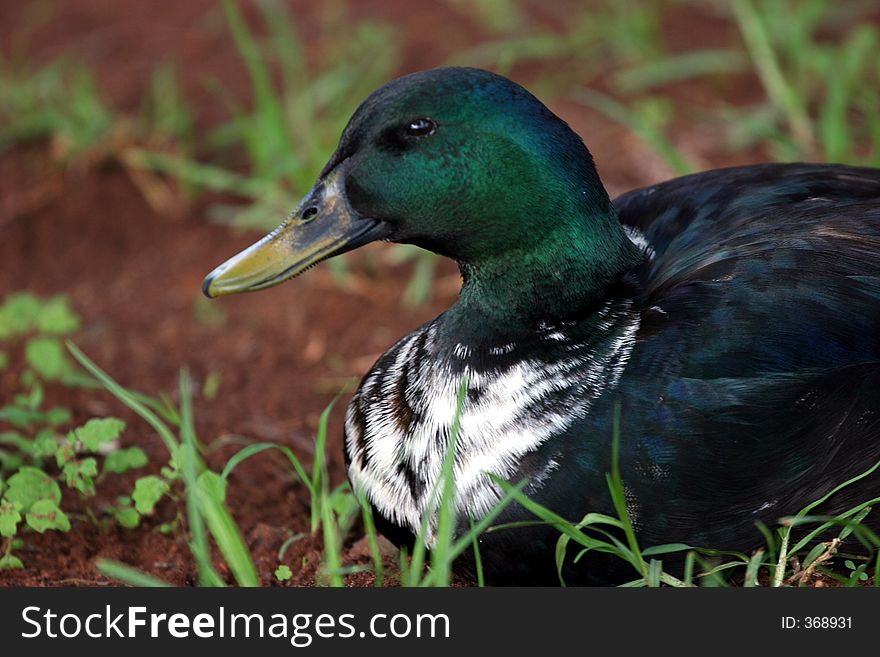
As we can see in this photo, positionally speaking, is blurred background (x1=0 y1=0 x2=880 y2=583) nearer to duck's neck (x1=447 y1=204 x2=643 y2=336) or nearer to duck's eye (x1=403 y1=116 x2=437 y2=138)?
duck's neck (x1=447 y1=204 x2=643 y2=336)

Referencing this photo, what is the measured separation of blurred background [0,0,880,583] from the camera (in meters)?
3.55

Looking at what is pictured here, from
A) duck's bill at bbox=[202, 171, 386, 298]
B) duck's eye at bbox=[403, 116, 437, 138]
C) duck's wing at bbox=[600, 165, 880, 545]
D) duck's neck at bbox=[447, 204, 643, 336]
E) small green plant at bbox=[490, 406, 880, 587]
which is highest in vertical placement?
duck's eye at bbox=[403, 116, 437, 138]

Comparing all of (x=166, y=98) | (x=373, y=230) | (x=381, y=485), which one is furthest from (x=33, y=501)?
(x=166, y=98)

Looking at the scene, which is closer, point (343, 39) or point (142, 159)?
point (142, 159)

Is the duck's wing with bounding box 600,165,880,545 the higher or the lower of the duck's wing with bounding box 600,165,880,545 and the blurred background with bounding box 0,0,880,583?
the lower

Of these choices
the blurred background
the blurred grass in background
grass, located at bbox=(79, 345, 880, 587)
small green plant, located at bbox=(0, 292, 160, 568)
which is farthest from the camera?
the blurred grass in background

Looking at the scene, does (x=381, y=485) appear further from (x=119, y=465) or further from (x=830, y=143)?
(x=830, y=143)

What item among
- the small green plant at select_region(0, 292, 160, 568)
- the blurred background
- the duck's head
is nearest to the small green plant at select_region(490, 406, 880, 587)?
the duck's head

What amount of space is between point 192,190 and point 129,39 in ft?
5.01

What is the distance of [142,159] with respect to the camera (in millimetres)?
4348

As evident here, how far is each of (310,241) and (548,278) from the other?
46 cm

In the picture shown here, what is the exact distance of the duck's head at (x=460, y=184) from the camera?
7.53 ft

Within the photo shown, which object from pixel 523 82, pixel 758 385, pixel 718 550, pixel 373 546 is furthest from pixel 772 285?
pixel 523 82

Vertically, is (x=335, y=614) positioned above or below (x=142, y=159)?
below
